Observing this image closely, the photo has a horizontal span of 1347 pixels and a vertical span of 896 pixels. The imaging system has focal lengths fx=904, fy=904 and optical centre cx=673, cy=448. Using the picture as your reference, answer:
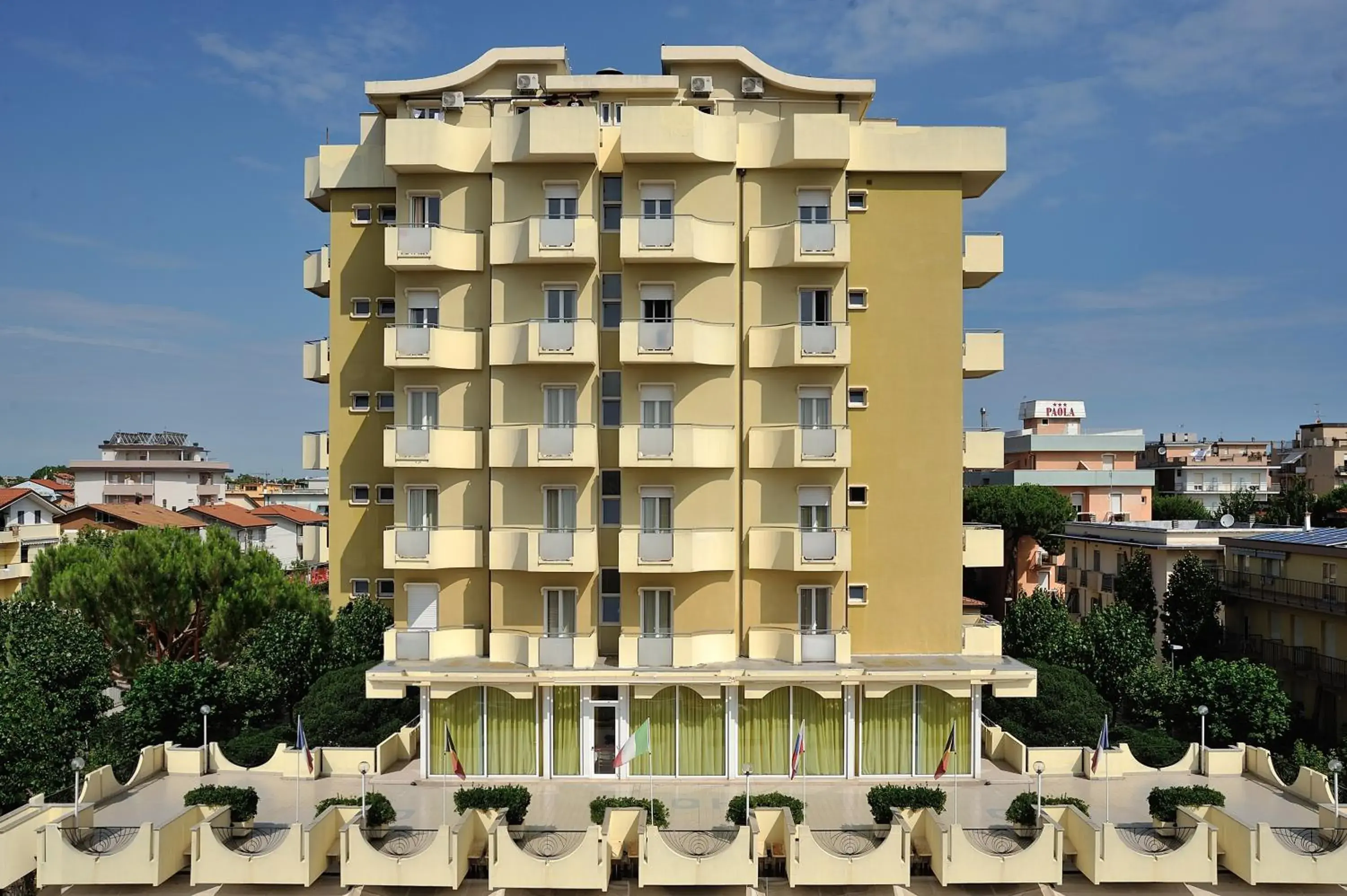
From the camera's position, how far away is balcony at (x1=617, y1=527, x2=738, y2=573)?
25594 mm

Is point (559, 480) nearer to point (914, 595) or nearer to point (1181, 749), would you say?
point (914, 595)

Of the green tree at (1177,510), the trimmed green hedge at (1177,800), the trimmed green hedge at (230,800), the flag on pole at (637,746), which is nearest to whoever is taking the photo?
the trimmed green hedge at (230,800)

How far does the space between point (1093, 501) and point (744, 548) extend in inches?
1956

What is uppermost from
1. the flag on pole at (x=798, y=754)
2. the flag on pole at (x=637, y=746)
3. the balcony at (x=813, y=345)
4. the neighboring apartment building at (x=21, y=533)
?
the balcony at (x=813, y=345)

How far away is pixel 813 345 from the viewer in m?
26.3

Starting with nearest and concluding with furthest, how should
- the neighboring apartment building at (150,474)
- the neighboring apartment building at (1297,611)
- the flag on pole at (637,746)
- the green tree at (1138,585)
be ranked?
the flag on pole at (637,746)
the neighboring apartment building at (1297,611)
the green tree at (1138,585)
the neighboring apartment building at (150,474)

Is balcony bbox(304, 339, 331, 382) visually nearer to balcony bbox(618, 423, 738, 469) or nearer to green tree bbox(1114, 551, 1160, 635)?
balcony bbox(618, 423, 738, 469)

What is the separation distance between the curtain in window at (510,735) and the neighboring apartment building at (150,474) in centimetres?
7021

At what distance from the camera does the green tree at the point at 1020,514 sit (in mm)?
55281

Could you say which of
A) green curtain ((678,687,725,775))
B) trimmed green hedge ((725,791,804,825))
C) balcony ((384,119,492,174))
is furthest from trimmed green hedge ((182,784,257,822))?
balcony ((384,119,492,174))

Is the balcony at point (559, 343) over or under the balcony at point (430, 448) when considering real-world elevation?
over

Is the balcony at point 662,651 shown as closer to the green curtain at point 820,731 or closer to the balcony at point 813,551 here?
the green curtain at point 820,731

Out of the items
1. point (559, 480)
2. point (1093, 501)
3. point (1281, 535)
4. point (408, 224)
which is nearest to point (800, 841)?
point (559, 480)

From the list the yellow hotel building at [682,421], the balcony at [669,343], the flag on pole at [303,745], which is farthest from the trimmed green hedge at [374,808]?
the balcony at [669,343]
